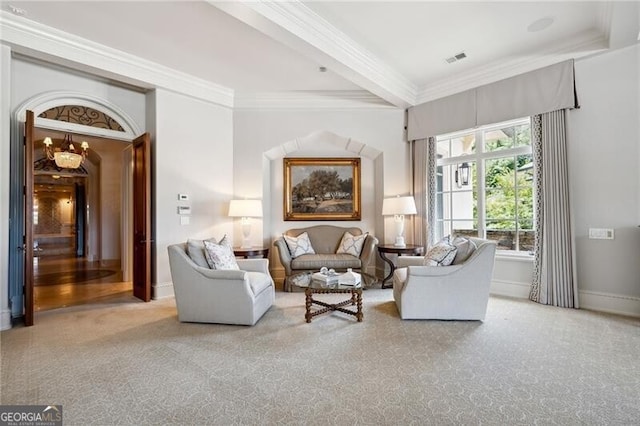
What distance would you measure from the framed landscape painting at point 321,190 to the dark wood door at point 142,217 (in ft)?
8.12

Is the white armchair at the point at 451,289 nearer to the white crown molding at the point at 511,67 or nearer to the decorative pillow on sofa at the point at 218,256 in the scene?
the decorative pillow on sofa at the point at 218,256

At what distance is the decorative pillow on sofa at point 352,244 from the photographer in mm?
5438

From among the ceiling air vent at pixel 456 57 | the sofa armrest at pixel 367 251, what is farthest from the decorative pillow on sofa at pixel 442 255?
the ceiling air vent at pixel 456 57

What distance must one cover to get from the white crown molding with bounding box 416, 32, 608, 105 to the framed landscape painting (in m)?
1.85

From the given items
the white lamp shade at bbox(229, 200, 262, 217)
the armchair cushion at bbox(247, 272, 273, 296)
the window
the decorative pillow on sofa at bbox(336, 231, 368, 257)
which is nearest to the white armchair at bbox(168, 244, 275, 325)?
the armchair cushion at bbox(247, 272, 273, 296)

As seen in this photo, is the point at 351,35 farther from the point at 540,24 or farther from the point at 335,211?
the point at 335,211

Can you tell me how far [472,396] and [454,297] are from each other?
1.48m

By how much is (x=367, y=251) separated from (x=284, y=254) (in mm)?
1382

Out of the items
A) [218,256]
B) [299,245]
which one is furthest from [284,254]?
[218,256]

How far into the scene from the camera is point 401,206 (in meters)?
5.09

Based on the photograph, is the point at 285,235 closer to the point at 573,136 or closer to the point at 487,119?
the point at 487,119

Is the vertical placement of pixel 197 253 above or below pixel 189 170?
below

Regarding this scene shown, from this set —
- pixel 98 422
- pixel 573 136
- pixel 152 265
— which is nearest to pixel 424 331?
pixel 98 422

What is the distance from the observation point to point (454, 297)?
3.40m
